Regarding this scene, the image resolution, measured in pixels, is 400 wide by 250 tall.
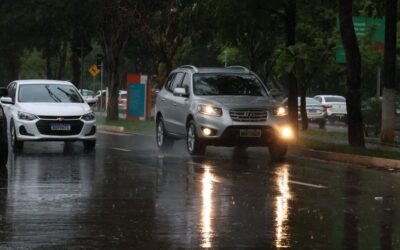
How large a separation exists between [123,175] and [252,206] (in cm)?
404

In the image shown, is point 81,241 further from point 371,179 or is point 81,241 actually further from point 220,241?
point 371,179

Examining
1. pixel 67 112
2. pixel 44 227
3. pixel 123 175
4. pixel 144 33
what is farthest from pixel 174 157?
pixel 144 33

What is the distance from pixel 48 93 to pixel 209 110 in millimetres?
4333

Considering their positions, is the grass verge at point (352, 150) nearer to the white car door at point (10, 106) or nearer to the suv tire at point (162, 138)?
the suv tire at point (162, 138)

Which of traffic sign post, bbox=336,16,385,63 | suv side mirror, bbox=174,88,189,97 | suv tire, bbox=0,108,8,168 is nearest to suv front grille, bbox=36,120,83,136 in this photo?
suv side mirror, bbox=174,88,189,97

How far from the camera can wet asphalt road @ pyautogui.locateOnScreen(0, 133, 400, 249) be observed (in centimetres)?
819

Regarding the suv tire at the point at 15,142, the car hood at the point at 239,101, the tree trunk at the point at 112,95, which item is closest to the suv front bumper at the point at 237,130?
the car hood at the point at 239,101

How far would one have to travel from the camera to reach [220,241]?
807 centimetres

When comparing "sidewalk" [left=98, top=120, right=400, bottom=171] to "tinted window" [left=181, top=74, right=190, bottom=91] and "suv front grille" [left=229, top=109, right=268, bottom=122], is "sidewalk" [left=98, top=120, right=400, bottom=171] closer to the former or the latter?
"suv front grille" [left=229, top=109, right=268, bottom=122]

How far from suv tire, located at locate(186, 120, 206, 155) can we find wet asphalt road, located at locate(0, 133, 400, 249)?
2.94 ft

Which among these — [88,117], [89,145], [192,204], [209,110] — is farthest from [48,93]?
[192,204]

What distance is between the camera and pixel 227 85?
1894 centimetres

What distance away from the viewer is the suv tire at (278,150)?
59.2 ft

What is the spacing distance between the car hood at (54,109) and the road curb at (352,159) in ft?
17.6
